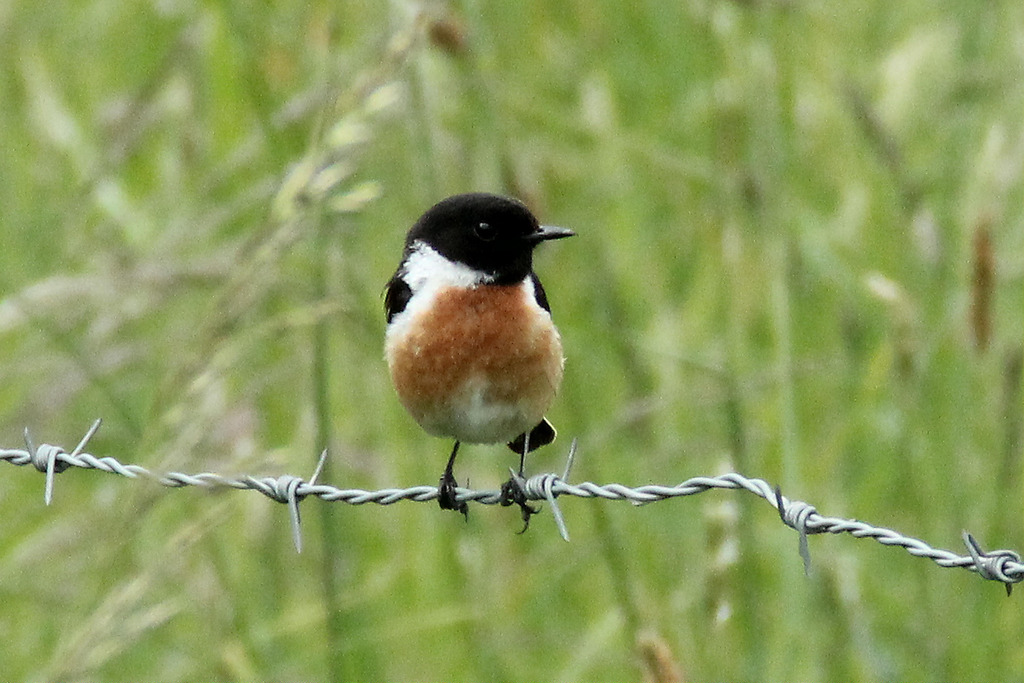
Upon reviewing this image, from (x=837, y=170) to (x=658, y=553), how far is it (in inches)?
54.7

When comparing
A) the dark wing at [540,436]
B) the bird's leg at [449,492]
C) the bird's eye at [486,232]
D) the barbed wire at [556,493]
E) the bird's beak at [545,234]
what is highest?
the bird's eye at [486,232]

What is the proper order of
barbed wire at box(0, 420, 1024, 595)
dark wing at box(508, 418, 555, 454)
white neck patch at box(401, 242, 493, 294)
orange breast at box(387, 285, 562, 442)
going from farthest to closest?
dark wing at box(508, 418, 555, 454) < white neck patch at box(401, 242, 493, 294) < orange breast at box(387, 285, 562, 442) < barbed wire at box(0, 420, 1024, 595)

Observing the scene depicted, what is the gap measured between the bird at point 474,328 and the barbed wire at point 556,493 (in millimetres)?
198

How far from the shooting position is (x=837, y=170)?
176 inches

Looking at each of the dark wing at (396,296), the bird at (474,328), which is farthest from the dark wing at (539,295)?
the dark wing at (396,296)

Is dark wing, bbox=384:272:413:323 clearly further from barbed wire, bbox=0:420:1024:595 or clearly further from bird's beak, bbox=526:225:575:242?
barbed wire, bbox=0:420:1024:595

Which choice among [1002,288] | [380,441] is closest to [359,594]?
[380,441]

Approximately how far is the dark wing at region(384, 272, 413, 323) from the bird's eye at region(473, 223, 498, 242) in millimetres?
185

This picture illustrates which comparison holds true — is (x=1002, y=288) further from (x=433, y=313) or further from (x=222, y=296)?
(x=222, y=296)

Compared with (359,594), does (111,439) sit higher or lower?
higher

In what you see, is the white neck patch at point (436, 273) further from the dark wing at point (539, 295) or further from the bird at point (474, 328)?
the dark wing at point (539, 295)

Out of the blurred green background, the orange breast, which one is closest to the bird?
the orange breast

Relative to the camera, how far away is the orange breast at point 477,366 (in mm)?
2961

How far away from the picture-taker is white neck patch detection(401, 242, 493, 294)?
3117 millimetres
